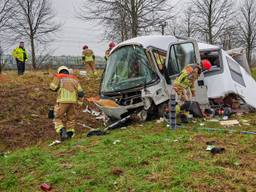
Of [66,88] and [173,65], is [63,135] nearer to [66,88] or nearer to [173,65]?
[66,88]

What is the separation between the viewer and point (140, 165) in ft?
19.3

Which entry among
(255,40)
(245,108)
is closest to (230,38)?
(255,40)

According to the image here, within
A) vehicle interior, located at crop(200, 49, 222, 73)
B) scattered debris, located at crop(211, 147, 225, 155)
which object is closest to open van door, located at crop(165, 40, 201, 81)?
vehicle interior, located at crop(200, 49, 222, 73)

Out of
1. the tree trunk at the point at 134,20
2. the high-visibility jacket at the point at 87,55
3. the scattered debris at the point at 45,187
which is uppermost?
the tree trunk at the point at 134,20

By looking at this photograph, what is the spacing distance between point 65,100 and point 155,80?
95.1 inches

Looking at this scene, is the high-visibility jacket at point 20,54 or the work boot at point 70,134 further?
the high-visibility jacket at point 20,54

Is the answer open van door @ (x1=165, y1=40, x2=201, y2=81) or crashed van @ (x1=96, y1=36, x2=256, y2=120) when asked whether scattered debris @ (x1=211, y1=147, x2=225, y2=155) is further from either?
open van door @ (x1=165, y1=40, x2=201, y2=81)

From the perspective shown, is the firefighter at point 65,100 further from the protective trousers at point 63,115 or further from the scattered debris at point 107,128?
the scattered debris at point 107,128

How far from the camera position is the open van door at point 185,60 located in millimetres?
10125

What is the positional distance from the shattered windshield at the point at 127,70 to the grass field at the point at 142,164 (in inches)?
75.3

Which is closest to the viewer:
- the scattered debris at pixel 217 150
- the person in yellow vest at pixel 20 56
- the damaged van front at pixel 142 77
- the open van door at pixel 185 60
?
the scattered debris at pixel 217 150

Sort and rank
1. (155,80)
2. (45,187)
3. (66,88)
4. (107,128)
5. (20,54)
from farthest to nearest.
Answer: (20,54) → (155,80) → (107,128) → (66,88) → (45,187)

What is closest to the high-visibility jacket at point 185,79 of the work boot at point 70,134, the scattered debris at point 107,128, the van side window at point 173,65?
the van side window at point 173,65

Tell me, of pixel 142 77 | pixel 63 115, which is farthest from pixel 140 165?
pixel 142 77
